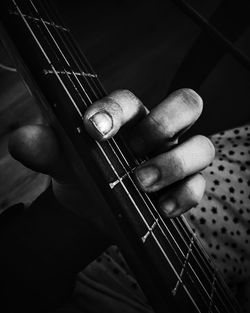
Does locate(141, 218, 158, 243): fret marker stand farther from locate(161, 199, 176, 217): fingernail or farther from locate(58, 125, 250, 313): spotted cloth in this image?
locate(58, 125, 250, 313): spotted cloth

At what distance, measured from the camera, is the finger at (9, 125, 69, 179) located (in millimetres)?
578

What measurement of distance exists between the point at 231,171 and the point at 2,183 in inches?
38.3

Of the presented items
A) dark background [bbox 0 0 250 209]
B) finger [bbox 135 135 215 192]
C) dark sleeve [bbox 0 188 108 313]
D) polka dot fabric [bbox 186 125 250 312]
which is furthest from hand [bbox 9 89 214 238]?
dark background [bbox 0 0 250 209]

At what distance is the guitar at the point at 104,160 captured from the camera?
40 cm

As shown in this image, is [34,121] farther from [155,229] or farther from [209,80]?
[209,80]

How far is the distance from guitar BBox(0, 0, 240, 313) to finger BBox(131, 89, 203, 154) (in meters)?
0.07

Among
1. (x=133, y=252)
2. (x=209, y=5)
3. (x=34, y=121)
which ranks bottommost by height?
(x=133, y=252)

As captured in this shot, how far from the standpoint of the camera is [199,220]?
909mm

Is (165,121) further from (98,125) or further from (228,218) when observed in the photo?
(228,218)

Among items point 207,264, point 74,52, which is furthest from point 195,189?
point 74,52

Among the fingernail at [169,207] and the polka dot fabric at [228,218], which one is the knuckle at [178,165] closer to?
the fingernail at [169,207]

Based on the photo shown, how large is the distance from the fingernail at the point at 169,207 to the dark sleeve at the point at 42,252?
294 mm

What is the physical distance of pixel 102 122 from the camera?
0.41 meters

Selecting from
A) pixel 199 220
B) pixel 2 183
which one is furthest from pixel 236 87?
pixel 2 183
